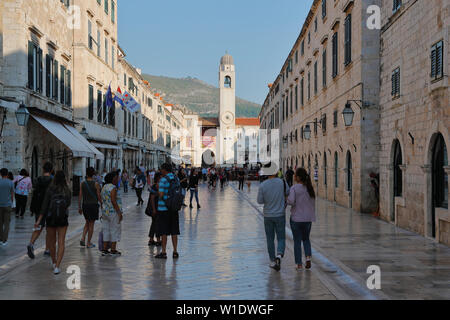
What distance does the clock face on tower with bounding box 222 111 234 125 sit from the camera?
11025 centimetres

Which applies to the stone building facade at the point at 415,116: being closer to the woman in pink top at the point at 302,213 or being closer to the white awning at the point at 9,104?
the woman in pink top at the point at 302,213

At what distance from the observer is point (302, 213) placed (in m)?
9.20

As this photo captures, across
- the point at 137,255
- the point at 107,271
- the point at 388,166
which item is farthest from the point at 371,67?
the point at 107,271

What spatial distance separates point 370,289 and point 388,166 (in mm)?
9794

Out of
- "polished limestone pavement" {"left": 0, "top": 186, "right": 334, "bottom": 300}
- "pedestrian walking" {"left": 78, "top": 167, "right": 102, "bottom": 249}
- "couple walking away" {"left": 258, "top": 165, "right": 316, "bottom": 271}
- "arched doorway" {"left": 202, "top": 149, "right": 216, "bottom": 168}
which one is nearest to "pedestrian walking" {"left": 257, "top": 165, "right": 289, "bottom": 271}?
"couple walking away" {"left": 258, "top": 165, "right": 316, "bottom": 271}

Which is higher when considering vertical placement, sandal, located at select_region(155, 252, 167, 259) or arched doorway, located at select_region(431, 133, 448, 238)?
arched doorway, located at select_region(431, 133, 448, 238)

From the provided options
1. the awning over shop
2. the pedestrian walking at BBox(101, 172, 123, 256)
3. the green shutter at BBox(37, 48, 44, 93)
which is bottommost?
the pedestrian walking at BBox(101, 172, 123, 256)

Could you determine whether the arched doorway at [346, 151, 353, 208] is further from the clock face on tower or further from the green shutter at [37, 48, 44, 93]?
the clock face on tower

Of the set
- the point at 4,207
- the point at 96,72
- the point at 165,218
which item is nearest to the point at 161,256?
the point at 165,218

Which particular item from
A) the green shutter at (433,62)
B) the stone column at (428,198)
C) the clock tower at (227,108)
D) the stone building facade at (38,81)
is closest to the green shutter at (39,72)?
the stone building facade at (38,81)

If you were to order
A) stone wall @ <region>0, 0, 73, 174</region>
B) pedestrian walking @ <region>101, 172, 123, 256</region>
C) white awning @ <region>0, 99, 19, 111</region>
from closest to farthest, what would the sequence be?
pedestrian walking @ <region>101, 172, 123, 256</region> → white awning @ <region>0, 99, 19, 111</region> → stone wall @ <region>0, 0, 73, 174</region>

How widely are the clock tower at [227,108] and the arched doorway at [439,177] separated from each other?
95900 millimetres

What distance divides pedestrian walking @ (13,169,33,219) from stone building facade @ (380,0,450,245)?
11783mm

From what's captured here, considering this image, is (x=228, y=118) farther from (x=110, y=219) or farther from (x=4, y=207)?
(x=110, y=219)
